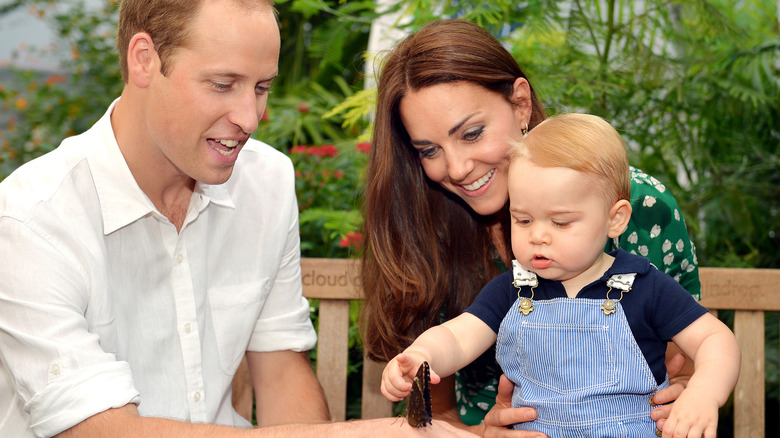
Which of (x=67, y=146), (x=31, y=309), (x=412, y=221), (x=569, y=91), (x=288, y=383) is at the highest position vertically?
(x=569, y=91)

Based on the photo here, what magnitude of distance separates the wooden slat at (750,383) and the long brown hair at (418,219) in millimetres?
891

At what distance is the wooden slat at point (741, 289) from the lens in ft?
9.08

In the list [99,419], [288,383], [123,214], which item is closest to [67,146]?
[123,214]

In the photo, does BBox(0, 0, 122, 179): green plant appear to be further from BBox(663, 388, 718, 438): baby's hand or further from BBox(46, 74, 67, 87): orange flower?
BBox(663, 388, 718, 438): baby's hand

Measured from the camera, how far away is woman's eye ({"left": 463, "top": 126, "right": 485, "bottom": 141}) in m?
2.50

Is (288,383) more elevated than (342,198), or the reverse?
(342,198)

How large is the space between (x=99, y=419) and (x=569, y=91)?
6.79ft

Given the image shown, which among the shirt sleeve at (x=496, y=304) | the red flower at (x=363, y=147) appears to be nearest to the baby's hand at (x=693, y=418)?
the shirt sleeve at (x=496, y=304)

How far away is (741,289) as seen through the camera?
2789 mm

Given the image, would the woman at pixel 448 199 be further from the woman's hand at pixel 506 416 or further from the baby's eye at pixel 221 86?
the baby's eye at pixel 221 86

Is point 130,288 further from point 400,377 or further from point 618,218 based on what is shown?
point 618,218

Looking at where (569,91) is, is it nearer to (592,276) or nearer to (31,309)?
(592,276)

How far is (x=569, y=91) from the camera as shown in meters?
3.16

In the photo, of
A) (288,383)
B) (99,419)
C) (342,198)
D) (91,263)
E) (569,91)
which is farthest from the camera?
(342,198)
